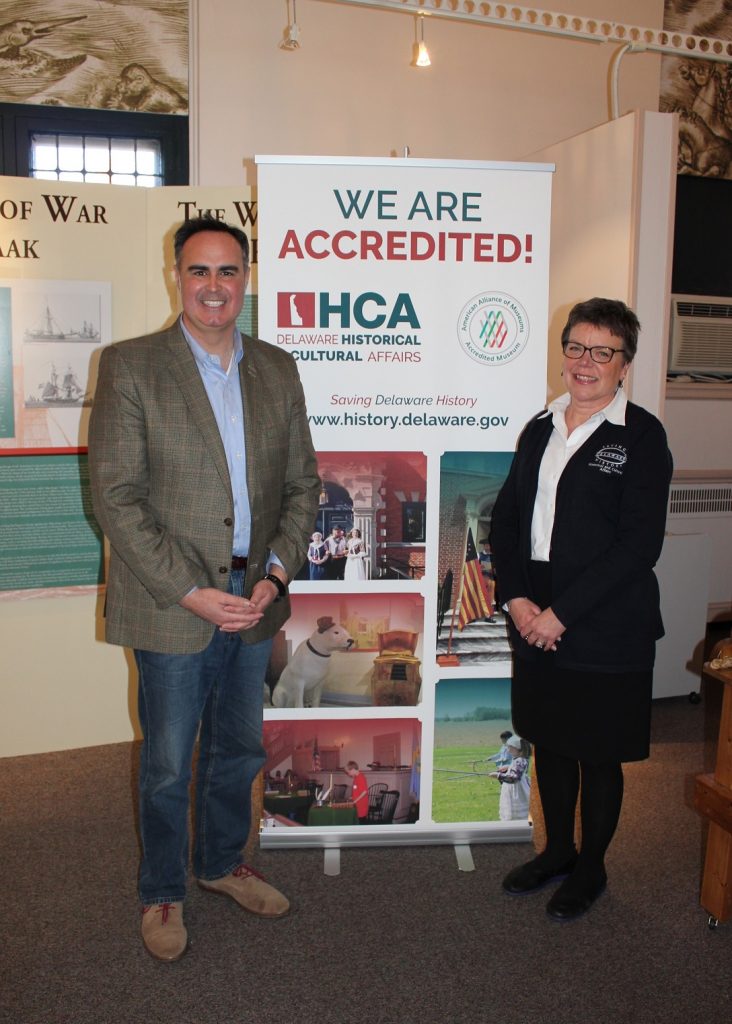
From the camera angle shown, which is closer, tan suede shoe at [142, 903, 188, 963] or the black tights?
tan suede shoe at [142, 903, 188, 963]

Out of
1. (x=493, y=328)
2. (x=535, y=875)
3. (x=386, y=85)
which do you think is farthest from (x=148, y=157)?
(x=535, y=875)

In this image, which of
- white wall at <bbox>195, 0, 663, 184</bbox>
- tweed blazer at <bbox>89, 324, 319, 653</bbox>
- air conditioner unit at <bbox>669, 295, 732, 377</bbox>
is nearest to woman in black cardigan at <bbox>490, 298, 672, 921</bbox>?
tweed blazer at <bbox>89, 324, 319, 653</bbox>

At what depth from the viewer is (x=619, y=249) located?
9.96ft

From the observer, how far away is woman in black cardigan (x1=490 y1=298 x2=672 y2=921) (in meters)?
2.15

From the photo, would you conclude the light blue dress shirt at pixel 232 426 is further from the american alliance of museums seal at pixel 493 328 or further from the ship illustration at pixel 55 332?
the ship illustration at pixel 55 332

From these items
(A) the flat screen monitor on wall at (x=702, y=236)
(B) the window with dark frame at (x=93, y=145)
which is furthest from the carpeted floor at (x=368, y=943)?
(A) the flat screen monitor on wall at (x=702, y=236)

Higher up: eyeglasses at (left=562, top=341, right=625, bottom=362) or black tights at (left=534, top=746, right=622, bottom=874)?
eyeglasses at (left=562, top=341, right=625, bottom=362)

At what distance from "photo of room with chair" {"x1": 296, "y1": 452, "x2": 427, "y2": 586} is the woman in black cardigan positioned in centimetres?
28

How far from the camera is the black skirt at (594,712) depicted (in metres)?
2.22

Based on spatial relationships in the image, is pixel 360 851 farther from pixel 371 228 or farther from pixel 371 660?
pixel 371 228

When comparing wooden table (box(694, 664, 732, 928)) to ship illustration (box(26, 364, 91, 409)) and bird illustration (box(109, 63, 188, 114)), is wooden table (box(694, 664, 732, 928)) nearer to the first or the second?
ship illustration (box(26, 364, 91, 409))

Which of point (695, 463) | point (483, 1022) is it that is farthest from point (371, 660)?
point (695, 463)

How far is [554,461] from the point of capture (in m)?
2.25

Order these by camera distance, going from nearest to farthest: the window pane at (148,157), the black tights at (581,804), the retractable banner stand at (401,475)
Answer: the black tights at (581,804)
the retractable banner stand at (401,475)
the window pane at (148,157)
